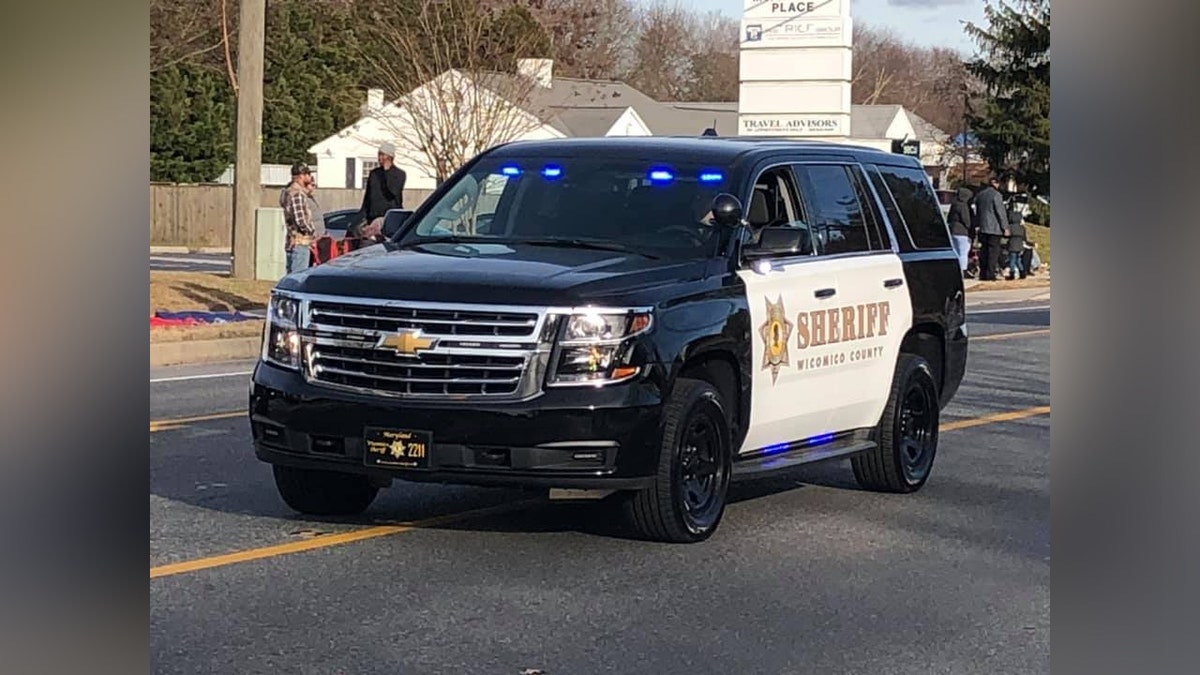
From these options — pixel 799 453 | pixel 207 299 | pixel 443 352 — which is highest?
pixel 443 352

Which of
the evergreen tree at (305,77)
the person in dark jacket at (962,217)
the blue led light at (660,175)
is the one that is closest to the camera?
the blue led light at (660,175)

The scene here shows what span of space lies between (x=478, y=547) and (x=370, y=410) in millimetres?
817

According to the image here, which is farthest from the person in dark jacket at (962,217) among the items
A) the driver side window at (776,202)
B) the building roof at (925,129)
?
the building roof at (925,129)

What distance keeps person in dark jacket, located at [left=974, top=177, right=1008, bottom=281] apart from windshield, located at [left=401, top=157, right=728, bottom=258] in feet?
79.3

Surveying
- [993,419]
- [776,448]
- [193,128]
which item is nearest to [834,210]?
[776,448]

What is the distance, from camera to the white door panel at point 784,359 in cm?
782

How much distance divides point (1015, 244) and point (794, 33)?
6495mm

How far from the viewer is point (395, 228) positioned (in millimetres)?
8719

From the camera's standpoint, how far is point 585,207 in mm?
8234

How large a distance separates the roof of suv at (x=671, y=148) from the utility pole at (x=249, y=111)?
14513mm

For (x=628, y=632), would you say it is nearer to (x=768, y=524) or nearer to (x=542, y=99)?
(x=768, y=524)

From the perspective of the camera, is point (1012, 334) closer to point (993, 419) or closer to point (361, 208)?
point (361, 208)

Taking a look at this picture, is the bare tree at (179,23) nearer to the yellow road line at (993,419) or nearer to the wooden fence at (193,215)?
the wooden fence at (193,215)
